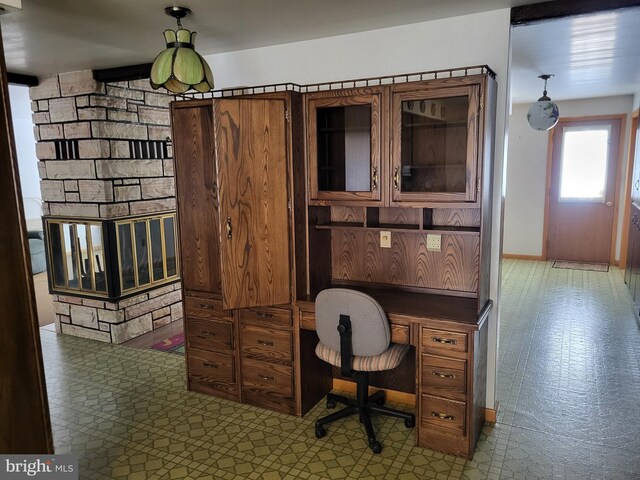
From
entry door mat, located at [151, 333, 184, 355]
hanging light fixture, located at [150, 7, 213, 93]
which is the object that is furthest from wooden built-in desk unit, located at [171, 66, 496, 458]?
entry door mat, located at [151, 333, 184, 355]

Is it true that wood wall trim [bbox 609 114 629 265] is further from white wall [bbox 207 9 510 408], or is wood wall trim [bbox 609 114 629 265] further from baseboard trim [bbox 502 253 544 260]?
white wall [bbox 207 9 510 408]

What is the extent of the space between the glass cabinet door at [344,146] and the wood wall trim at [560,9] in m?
0.93

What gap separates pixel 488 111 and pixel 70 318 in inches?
164

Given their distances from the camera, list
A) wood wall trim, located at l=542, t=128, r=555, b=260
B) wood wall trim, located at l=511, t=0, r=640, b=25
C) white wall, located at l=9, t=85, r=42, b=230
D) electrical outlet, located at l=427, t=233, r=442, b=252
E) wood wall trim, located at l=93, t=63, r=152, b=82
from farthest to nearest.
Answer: white wall, located at l=9, t=85, r=42, b=230 < wood wall trim, located at l=542, t=128, r=555, b=260 < wood wall trim, located at l=93, t=63, r=152, b=82 < electrical outlet, located at l=427, t=233, r=442, b=252 < wood wall trim, located at l=511, t=0, r=640, b=25

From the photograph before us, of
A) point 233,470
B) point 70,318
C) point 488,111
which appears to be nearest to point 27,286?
point 233,470

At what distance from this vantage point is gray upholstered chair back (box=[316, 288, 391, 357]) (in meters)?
2.51

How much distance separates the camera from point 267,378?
312cm

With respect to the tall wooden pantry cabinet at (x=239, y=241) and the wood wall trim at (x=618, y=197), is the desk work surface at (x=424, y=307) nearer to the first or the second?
the tall wooden pantry cabinet at (x=239, y=241)

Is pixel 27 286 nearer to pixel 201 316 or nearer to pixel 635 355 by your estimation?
pixel 201 316

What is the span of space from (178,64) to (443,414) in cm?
236

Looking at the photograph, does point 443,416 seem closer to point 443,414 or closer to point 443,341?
point 443,414

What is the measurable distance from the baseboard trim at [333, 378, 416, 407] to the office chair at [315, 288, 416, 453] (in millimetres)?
339

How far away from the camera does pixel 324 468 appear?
251cm

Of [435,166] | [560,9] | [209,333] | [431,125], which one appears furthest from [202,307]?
[560,9]
